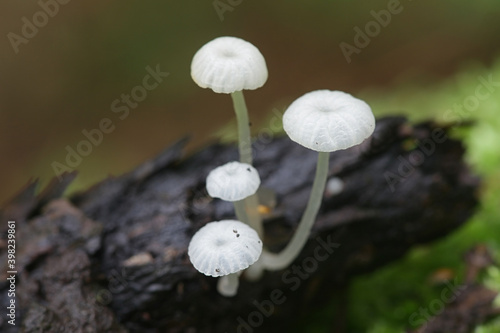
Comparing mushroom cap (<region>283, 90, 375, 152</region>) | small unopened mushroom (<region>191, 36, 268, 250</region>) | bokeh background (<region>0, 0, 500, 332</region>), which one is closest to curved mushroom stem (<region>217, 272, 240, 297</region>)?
small unopened mushroom (<region>191, 36, 268, 250</region>)

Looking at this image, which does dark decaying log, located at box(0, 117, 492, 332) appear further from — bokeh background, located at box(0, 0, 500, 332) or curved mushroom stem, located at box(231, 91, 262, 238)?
bokeh background, located at box(0, 0, 500, 332)

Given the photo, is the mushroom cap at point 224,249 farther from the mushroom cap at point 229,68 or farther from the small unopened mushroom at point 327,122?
the mushroom cap at point 229,68

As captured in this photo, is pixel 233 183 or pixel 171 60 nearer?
pixel 233 183

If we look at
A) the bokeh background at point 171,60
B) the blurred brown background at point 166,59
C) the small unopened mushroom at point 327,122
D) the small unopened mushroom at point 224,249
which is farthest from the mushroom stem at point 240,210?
the blurred brown background at point 166,59

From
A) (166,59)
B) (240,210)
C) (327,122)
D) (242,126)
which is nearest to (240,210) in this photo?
(240,210)

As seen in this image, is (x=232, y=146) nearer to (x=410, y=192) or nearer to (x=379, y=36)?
(x=410, y=192)

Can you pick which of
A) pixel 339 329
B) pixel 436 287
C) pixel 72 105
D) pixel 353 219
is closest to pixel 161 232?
pixel 353 219

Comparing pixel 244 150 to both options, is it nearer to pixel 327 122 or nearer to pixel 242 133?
pixel 242 133

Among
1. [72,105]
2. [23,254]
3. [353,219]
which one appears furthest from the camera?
[72,105]
